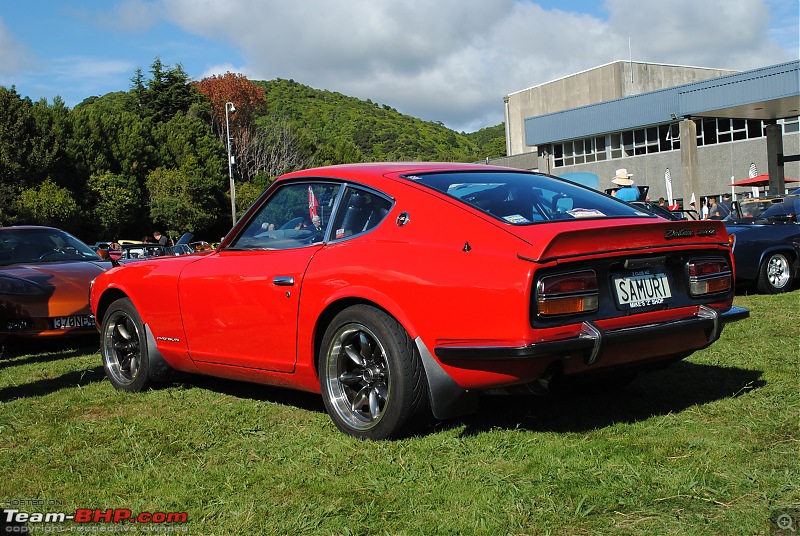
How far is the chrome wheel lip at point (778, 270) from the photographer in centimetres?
1029

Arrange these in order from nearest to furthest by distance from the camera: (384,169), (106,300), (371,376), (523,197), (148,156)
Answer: (371,376), (523,197), (384,169), (106,300), (148,156)

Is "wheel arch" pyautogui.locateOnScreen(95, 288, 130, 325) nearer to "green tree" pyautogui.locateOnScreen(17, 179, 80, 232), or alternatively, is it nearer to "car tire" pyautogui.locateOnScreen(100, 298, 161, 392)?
"car tire" pyautogui.locateOnScreen(100, 298, 161, 392)

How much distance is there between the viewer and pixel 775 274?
1034 cm

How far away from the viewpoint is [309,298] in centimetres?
415

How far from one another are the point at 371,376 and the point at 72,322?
4962mm

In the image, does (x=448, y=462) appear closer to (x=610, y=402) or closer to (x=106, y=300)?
(x=610, y=402)

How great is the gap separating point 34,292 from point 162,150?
54.5 m

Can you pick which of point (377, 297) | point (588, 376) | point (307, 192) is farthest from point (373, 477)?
point (307, 192)

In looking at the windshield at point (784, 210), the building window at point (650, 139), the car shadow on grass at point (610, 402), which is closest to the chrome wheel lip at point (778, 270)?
the windshield at point (784, 210)

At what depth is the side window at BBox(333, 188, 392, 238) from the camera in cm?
412

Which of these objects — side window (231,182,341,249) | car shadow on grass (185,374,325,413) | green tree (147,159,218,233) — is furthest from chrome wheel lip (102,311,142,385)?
green tree (147,159,218,233)

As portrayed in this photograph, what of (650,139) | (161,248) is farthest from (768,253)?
(650,139)

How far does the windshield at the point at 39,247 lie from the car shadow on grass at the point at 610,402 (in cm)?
603

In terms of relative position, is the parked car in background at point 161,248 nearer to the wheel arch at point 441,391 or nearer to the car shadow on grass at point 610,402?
the car shadow on grass at point 610,402
